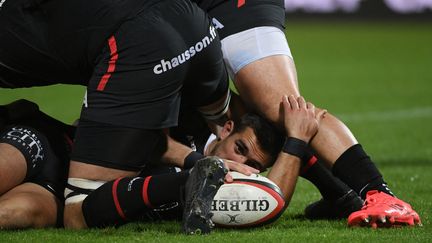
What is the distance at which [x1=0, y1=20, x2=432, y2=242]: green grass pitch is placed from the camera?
4555 mm

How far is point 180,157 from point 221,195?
2.43ft

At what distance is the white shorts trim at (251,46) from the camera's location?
5574mm

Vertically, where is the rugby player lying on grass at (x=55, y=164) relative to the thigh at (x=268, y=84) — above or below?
below

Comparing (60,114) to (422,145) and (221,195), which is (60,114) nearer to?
(422,145)

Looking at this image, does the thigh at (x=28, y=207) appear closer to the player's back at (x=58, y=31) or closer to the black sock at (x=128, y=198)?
the black sock at (x=128, y=198)

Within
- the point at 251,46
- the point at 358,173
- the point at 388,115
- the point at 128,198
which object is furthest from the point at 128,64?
the point at 388,115

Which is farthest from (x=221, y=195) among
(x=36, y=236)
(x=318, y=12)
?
(x=318, y=12)

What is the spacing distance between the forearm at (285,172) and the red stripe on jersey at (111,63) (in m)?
1.02

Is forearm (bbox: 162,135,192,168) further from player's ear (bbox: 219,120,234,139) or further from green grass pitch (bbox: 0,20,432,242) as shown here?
green grass pitch (bbox: 0,20,432,242)

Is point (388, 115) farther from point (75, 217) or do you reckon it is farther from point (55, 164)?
point (75, 217)

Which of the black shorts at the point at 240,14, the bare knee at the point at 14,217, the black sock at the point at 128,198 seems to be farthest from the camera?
the black shorts at the point at 240,14

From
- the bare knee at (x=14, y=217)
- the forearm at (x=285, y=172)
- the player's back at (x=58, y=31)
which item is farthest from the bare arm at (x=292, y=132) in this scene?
the bare knee at (x=14, y=217)

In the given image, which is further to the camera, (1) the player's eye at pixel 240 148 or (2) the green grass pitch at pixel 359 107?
(1) the player's eye at pixel 240 148

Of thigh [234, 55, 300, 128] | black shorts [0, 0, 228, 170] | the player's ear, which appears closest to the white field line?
thigh [234, 55, 300, 128]
